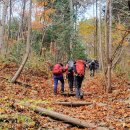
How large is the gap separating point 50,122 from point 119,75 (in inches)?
686

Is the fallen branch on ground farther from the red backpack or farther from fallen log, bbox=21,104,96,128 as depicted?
the red backpack

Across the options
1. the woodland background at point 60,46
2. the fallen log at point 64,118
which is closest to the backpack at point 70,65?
the woodland background at point 60,46

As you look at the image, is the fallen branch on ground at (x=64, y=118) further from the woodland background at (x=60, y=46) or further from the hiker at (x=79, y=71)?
the hiker at (x=79, y=71)

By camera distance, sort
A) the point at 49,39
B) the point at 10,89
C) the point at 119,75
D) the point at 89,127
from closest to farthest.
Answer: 1. the point at 89,127
2. the point at 10,89
3. the point at 119,75
4. the point at 49,39

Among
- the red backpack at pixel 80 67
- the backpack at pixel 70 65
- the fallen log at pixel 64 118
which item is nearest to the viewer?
the fallen log at pixel 64 118

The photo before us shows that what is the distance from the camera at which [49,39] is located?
3931 centimetres

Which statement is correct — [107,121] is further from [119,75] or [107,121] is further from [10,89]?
[119,75]

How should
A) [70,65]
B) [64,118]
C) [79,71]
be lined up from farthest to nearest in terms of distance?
[70,65] < [79,71] < [64,118]

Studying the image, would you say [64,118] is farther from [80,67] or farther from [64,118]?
[80,67]

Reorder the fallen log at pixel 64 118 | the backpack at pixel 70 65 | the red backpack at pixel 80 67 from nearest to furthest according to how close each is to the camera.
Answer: the fallen log at pixel 64 118, the red backpack at pixel 80 67, the backpack at pixel 70 65

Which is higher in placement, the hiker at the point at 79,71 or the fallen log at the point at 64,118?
the hiker at the point at 79,71

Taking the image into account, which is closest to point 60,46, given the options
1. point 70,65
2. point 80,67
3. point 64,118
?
point 70,65

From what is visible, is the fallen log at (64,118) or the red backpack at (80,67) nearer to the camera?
the fallen log at (64,118)

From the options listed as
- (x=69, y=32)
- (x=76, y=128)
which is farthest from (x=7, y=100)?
(x=69, y=32)
